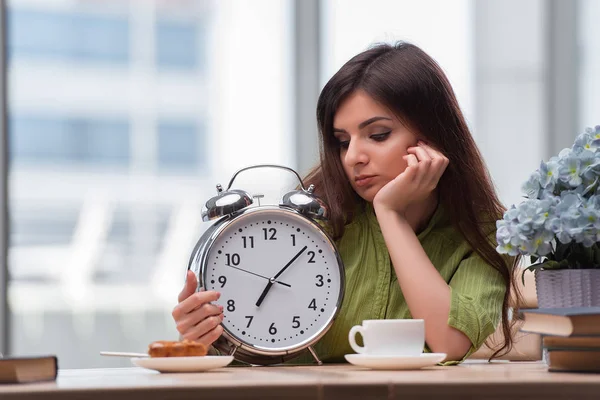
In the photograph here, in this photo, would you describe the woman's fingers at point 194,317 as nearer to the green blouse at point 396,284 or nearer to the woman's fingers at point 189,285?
the woman's fingers at point 189,285

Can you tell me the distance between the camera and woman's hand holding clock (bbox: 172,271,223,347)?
1.64m

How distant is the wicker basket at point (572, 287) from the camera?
1.57 meters

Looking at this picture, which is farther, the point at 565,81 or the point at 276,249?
the point at 565,81

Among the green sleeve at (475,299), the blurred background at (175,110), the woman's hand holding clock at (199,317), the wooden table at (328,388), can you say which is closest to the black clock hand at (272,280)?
the woman's hand holding clock at (199,317)

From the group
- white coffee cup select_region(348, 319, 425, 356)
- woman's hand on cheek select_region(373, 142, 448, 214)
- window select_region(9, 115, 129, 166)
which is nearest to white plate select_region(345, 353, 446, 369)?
white coffee cup select_region(348, 319, 425, 356)

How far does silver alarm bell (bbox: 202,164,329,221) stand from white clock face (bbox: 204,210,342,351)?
0.02m

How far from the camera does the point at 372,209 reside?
2.16 meters

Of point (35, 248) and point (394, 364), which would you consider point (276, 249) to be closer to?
point (394, 364)

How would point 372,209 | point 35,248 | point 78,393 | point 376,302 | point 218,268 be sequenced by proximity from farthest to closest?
point 35,248 < point 372,209 < point 376,302 < point 218,268 < point 78,393

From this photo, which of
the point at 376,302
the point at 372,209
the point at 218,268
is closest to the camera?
the point at 218,268

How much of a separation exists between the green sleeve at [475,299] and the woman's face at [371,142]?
10.6 inches

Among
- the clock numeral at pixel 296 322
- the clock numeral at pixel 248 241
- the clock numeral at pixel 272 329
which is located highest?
the clock numeral at pixel 248 241

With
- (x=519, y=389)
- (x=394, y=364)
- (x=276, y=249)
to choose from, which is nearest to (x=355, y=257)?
(x=276, y=249)

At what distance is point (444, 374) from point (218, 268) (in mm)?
572
